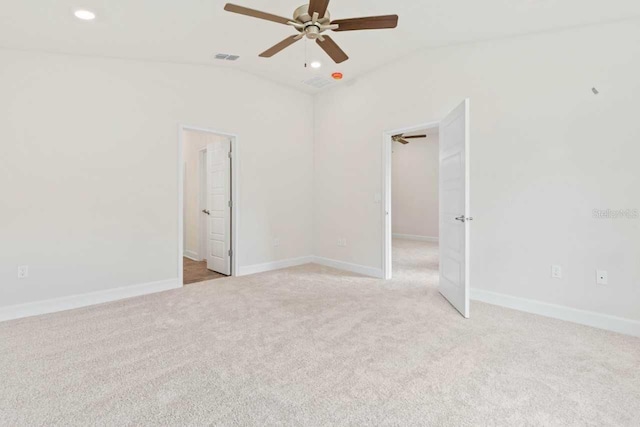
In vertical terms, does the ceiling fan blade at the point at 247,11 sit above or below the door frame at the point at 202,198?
above

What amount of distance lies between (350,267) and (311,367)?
9.37 feet

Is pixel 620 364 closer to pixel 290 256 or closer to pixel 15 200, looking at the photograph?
pixel 290 256

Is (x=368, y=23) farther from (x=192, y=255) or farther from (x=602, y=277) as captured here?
(x=192, y=255)

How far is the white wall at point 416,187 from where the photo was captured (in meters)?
Result: 8.55

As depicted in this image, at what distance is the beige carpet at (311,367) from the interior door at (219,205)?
1404 mm

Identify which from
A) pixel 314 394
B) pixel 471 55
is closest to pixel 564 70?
pixel 471 55

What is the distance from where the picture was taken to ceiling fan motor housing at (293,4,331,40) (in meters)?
2.40

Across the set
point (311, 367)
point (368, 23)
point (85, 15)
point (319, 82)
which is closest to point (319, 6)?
point (368, 23)

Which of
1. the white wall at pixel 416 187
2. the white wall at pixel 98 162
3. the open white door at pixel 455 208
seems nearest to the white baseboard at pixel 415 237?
the white wall at pixel 416 187

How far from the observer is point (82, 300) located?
3277 millimetres

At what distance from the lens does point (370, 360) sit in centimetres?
216

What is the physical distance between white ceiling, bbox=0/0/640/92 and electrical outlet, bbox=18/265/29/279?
6.77ft

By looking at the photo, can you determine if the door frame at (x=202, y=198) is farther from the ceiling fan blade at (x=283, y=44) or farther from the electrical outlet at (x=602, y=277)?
the electrical outlet at (x=602, y=277)

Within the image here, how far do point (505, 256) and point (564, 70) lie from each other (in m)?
1.85
